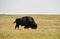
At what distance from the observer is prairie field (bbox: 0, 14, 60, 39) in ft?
4.49

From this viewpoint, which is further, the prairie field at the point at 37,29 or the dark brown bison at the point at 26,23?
the dark brown bison at the point at 26,23

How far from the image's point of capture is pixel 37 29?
153 centimetres

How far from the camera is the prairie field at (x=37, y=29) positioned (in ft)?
4.49

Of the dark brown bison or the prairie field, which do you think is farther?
the dark brown bison

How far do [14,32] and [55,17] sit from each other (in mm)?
712

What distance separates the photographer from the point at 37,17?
1.82 m
